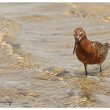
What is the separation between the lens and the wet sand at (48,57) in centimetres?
1045

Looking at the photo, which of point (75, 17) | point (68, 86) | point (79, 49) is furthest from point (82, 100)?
point (75, 17)

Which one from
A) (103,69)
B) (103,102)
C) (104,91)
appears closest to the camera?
(103,102)

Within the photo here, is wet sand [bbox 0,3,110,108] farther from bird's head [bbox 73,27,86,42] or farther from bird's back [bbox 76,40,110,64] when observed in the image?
bird's head [bbox 73,27,86,42]

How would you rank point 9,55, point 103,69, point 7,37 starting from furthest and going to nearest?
point 7,37, point 9,55, point 103,69

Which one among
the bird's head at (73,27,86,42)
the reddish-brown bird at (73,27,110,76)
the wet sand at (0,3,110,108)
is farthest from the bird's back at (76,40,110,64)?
the wet sand at (0,3,110,108)

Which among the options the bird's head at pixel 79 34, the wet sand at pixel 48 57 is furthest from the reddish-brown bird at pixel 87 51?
the wet sand at pixel 48 57

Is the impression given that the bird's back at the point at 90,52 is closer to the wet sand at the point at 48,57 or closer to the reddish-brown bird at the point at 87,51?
the reddish-brown bird at the point at 87,51

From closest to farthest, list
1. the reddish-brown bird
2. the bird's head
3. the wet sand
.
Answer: the wet sand < the bird's head < the reddish-brown bird

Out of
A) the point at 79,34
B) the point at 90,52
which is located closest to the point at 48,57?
the point at 90,52

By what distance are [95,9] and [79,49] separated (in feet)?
24.7

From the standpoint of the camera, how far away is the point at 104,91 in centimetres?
1093

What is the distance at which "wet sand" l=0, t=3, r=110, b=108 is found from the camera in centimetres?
1045

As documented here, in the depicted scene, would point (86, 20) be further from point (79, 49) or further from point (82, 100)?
point (82, 100)

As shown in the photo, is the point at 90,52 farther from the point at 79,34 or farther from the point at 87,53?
the point at 79,34
